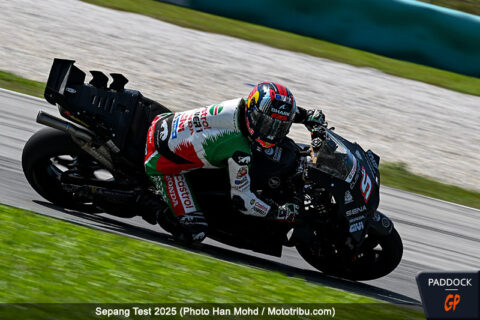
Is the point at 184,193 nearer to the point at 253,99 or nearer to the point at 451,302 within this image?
the point at 253,99

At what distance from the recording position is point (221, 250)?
6.95 metres

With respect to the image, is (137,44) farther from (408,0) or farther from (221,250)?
(221,250)

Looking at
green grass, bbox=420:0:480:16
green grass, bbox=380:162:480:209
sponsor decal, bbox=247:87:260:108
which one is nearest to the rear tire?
sponsor decal, bbox=247:87:260:108

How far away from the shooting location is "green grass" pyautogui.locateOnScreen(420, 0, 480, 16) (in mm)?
18719

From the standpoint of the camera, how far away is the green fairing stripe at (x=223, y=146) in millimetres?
6262

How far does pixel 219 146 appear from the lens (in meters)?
6.33

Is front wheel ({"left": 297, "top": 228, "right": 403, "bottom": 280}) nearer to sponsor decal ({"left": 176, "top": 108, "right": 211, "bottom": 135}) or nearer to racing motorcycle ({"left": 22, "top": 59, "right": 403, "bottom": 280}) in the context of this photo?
racing motorcycle ({"left": 22, "top": 59, "right": 403, "bottom": 280})

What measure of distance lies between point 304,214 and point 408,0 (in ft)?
36.1

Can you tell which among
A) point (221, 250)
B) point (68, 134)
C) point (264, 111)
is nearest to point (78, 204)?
point (68, 134)

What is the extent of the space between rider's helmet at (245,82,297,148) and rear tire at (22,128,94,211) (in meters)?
1.65

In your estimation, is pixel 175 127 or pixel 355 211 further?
pixel 175 127

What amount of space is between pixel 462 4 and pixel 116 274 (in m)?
15.9

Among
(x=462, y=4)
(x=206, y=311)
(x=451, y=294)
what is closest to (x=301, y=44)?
(x=462, y=4)

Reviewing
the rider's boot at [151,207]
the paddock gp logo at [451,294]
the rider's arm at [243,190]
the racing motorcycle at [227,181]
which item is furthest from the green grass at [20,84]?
the paddock gp logo at [451,294]
